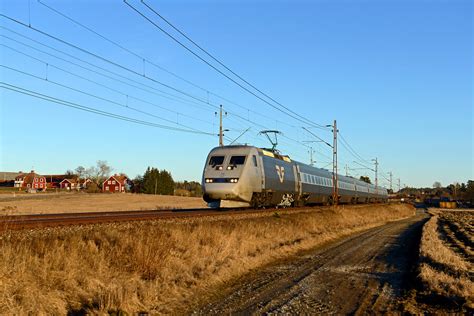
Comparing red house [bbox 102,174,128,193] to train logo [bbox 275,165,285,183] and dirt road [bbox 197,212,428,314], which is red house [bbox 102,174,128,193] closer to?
train logo [bbox 275,165,285,183]

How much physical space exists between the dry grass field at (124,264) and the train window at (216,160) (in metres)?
8.04

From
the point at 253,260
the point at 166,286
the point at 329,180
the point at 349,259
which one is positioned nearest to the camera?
the point at 166,286

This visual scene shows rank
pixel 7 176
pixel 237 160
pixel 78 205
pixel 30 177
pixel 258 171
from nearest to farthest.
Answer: pixel 237 160 → pixel 258 171 → pixel 78 205 → pixel 30 177 → pixel 7 176

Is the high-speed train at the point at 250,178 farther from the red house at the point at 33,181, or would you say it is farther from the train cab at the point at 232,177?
the red house at the point at 33,181

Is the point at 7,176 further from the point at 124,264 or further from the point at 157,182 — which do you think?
the point at 124,264

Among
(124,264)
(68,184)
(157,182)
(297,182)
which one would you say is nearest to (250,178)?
(297,182)

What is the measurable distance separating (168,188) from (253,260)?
9791cm

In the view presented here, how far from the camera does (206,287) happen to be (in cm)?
1071

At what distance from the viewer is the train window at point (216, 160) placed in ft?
81.3

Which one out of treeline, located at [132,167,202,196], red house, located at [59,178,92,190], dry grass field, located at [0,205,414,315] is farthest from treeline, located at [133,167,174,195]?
dry grass field, located at [0,205,414,315]

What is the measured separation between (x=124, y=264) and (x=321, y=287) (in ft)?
15.4

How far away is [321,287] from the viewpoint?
11.1 meters

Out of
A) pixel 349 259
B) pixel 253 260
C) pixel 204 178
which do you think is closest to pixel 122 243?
pixel 253 260

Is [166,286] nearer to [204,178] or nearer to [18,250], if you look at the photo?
[18,250]
